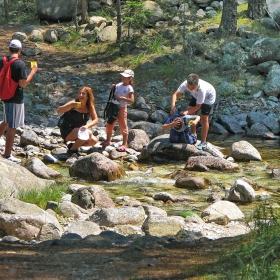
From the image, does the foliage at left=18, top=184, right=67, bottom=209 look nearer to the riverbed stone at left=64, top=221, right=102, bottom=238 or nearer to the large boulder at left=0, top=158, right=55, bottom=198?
the large boulder at left=0, top=158, right=55, bottom=198

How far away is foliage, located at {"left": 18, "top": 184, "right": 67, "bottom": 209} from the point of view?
7348 millimetres

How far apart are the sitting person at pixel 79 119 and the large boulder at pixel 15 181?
8.40ft

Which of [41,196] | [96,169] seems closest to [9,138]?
[96,169]

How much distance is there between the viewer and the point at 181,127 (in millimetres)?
Answer: 11227

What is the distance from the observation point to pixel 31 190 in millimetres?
7598

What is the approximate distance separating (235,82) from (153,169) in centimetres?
690

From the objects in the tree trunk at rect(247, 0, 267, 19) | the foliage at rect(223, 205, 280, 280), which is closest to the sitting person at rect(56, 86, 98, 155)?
the foliage at rect(223, 205, 280, 280)

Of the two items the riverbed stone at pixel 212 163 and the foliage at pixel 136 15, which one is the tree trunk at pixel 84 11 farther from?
the riverbed stone at pixel 212 163

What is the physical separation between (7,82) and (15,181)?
2.07m

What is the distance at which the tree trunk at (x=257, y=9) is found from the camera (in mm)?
20125

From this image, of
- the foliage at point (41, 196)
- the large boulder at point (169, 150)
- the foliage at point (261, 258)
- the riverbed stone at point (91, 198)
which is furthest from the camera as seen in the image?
the large boulder at point (169, 150)

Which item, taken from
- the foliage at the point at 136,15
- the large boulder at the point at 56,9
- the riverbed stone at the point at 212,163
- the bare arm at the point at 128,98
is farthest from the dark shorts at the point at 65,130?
the large boulder at the point at 56,9

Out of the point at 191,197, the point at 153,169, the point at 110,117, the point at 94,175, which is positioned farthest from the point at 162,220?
the point at 110,117

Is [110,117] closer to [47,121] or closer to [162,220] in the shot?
[47,121]
